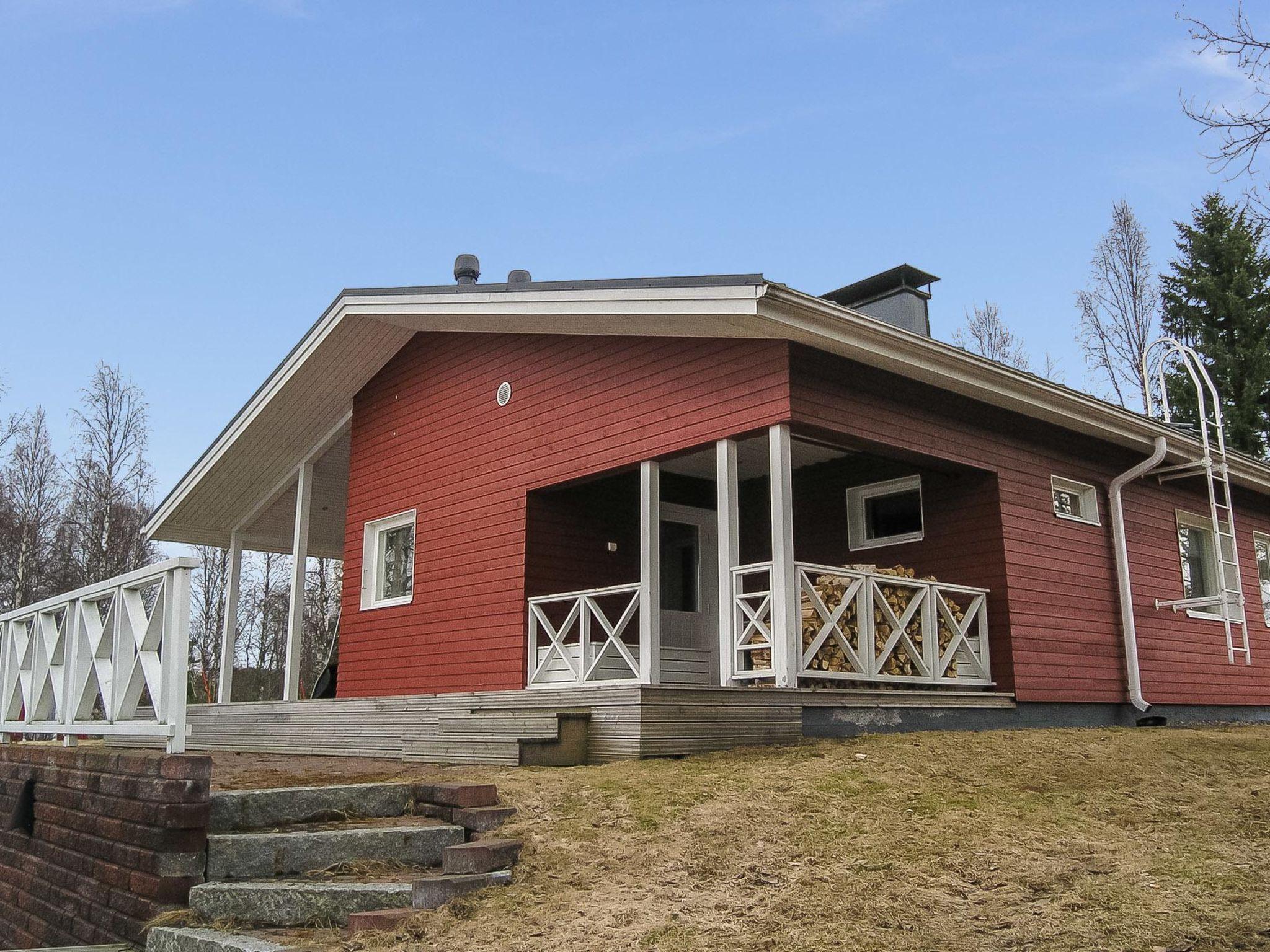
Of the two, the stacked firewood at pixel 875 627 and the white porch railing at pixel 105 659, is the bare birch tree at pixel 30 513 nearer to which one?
the white porch railing at pixel 105 659

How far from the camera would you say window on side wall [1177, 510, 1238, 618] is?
1213cm

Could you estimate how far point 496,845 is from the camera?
4.73m

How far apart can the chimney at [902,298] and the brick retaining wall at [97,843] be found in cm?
859

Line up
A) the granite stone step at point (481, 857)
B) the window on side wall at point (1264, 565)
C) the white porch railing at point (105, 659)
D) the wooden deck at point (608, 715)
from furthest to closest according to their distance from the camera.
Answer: the window on side wall at point (1264, 565), the wooden deck at point (608, 715), the white porch railing at point (105, 659), the granite stone step at point (481, 857)

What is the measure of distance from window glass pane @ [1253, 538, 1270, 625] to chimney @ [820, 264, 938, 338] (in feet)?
18.4

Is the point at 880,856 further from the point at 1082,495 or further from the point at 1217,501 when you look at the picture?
the point at 1217,501

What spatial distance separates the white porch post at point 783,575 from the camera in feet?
26.0

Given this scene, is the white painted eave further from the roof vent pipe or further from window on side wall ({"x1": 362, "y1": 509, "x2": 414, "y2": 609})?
window on side wall ({"x1": 362, "y1": 509, "x2": 414, "y2": 609})

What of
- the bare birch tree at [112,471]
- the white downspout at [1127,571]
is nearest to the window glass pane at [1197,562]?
the white downspout at [1127,571]

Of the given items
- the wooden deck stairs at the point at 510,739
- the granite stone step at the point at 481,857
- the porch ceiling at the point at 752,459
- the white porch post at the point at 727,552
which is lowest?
the granite stone step at the point at 481,857

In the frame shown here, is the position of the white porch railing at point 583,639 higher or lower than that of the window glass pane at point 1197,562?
lower

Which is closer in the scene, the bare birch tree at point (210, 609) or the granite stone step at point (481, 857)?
the granite stone step at point (481, 857)

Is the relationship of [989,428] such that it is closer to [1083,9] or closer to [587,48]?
[1083,9]

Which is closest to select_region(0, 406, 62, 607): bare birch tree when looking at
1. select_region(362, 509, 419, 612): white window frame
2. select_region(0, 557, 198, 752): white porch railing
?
select_region(362, 509, 419, 612): white window frame
